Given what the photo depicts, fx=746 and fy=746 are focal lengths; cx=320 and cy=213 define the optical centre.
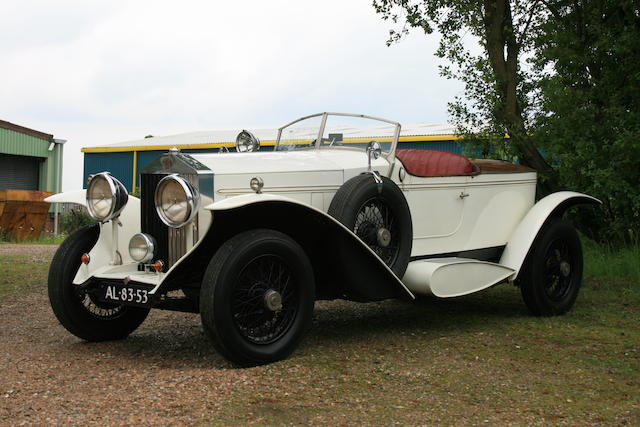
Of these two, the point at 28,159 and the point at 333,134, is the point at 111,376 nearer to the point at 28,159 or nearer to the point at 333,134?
the point at 333,134

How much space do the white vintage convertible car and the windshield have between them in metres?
0.01

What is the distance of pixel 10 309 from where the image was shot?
7.50 m

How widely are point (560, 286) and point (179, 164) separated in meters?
3.99

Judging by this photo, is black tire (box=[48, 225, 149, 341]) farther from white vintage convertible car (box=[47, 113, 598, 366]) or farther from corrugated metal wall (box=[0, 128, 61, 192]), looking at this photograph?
corrugated metal wall (box=[0, 128, 61, 192])

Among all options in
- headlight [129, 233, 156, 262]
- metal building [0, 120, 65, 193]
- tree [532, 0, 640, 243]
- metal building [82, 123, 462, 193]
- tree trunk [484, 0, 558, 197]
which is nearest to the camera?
headlight [129, 233, 156, 262]

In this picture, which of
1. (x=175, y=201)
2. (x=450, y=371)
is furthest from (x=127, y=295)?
(x=450, y=371)

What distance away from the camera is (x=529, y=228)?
22.7 feet

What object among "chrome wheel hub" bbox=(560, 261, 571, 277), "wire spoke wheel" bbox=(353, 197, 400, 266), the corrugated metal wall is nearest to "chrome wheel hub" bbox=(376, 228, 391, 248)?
"wire spoke wheel" bbox=(353, 197, 400, 266)

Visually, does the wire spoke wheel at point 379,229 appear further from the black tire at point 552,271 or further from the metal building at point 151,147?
the metal building at point 151,147

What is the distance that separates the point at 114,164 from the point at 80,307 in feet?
78.7

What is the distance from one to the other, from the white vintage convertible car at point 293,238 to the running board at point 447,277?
12 mm

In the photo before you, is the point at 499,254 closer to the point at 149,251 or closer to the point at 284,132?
the point at 284,132

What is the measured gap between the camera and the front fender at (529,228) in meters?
6.79

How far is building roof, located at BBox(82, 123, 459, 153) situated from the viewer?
2120 cm
